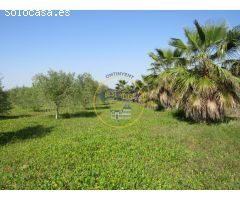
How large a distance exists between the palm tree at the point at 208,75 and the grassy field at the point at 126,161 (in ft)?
4.89

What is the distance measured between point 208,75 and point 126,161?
25.4 feet

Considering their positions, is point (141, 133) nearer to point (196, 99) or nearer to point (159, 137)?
point (159, 137)

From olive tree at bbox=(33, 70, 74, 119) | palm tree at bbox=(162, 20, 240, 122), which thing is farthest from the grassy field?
olive tree at bbox=(33, 70, 74, 119)

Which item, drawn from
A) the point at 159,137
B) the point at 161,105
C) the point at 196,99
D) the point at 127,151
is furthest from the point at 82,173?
the point at 161,105

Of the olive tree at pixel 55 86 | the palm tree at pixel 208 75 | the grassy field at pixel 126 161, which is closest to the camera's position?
the grassy field at pixel 126 161

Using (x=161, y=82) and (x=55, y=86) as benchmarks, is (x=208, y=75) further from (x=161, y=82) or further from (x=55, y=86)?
(x=55, y=86)

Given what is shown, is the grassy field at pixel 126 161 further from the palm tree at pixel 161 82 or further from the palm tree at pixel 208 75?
the palm tree at pixel 161 82

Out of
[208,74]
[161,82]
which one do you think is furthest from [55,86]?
[208,74]

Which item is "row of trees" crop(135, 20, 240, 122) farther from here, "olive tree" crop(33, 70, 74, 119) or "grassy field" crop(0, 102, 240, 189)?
"olive tree" crop(33, 70, 74, 119)

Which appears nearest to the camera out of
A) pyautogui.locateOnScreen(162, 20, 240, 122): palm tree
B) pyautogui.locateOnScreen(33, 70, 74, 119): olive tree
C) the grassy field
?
the grassy field

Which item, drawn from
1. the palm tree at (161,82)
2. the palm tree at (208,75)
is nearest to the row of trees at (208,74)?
the palm tree at (208,75)

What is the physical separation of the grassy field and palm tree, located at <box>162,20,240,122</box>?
4.89 ft

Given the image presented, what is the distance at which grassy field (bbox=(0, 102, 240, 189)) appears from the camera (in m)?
5.48

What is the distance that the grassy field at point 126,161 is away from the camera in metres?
5.48
